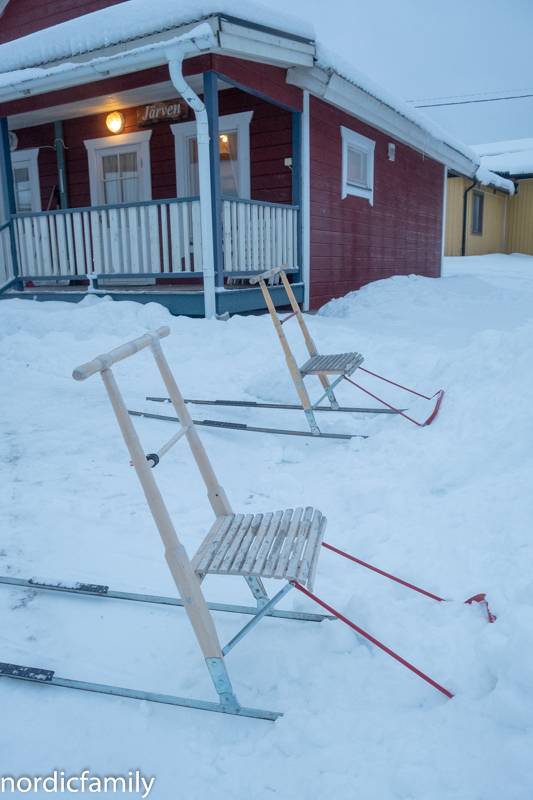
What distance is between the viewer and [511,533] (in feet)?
8.43

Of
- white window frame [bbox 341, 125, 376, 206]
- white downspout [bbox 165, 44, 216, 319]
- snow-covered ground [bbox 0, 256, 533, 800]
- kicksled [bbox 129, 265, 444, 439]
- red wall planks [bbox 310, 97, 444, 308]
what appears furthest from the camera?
white window frame [bbox 341, 125, 376, 206]

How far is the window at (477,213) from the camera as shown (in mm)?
21734

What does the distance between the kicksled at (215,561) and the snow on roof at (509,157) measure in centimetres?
2410

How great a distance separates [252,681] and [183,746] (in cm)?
34

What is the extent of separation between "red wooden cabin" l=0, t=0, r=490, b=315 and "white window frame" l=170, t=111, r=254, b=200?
0.02 m

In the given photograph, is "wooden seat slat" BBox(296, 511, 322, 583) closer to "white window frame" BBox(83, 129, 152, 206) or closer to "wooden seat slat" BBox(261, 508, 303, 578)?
"wooden seat slat" BBox(261, 508, 303, 578)

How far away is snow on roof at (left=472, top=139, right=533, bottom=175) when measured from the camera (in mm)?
22573

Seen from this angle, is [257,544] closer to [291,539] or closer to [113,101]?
[291,539]

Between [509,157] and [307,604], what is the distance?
26.5 meters

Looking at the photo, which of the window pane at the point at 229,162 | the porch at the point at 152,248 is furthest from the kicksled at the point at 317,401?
the window pane at the point at 229,162

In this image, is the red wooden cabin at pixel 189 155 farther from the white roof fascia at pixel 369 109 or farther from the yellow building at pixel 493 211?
the yellow building at pixel 493 211

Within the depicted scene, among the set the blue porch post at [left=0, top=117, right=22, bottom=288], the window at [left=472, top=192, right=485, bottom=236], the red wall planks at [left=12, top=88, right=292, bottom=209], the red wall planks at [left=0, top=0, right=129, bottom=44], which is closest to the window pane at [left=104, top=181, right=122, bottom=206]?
the red wall planks at [left=12, top=88, right=292, bottom=209]

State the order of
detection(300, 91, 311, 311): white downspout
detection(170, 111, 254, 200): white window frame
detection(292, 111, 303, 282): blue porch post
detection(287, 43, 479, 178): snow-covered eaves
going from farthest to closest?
detection(170, 111, 254, 200): white window frame → detection(300, 91, 311, 311): white downspout → detection(292, 111, 303, 282): blue porch post → detection(287, 43, 479, 178): snow-covered eaves

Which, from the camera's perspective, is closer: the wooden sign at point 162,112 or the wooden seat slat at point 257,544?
the wooden seat slat at point 257,544
